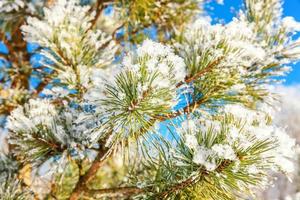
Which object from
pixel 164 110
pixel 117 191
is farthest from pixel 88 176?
pixel 164 110

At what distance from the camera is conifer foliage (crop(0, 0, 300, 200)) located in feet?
3.08

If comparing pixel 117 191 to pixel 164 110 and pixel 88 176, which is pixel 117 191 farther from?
pixel 164 110

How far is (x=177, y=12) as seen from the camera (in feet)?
6.86

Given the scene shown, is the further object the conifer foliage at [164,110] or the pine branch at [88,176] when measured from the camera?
the pine branch at [88,176]

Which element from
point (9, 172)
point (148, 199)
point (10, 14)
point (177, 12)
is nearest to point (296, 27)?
point (148, 199)

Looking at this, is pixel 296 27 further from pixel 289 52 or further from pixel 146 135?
pixel 146 135

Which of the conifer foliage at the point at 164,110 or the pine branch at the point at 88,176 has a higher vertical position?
the conifer foliage at the point at 164,110

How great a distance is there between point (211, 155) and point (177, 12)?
129 centimetres

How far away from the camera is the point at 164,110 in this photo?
1.03 metres

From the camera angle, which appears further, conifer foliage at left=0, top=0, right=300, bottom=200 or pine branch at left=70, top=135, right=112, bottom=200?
pine branch at left=70, top=135, right=112, bottom=200

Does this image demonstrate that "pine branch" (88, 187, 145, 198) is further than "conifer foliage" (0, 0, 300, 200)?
Yes

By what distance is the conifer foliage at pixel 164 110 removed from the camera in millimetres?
939

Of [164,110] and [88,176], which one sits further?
[88,176]

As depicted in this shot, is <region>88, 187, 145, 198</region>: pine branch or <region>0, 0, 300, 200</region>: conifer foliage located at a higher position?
<region>0, 0, 300, 200</region>: conifer foliage
